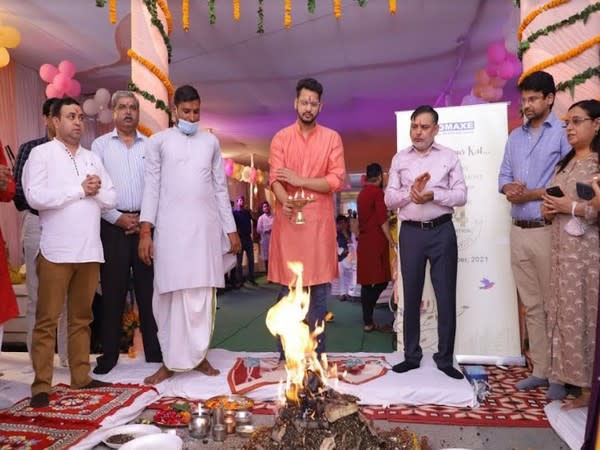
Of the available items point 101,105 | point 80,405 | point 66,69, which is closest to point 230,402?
point 80,405

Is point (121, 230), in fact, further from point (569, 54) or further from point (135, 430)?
point (569, 54)

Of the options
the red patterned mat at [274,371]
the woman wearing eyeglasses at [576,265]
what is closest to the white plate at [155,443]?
the red patterned mat at [274,371]

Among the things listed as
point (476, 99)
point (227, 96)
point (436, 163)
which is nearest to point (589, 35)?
point (436, 163)

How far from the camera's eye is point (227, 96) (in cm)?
1022

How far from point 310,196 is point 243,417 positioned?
1.65 m

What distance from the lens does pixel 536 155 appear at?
363cm

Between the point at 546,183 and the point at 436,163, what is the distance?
30.2 inches

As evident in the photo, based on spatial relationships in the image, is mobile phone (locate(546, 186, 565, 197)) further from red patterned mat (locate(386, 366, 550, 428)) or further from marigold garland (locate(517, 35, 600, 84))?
red patterned mat (locate(386, 366, 550, 428))

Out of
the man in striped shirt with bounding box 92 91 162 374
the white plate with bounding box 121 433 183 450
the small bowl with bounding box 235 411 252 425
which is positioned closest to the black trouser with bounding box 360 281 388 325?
the man in striped shirt with bounding box 92 91 162 374

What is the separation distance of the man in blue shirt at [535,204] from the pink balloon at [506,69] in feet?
12.6

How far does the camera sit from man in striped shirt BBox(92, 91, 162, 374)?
398cm

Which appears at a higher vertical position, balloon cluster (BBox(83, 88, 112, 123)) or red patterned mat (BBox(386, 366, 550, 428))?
balloon cluster (BBox(83, 88, 112, 123))

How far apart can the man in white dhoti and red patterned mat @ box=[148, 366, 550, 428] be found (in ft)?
1.55

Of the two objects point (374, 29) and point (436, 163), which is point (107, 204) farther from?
point (374, 29)
